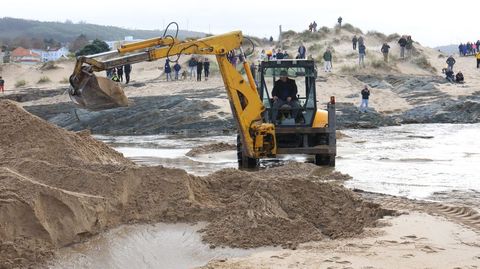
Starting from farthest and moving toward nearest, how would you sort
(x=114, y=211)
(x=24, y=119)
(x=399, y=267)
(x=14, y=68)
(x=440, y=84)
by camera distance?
(x=14, y=68) < (x=440, y=84) < (x=24, y=119) < (x=114, y=211) < (x=399, y=267)

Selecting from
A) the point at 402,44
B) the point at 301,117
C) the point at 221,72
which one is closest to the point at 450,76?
the point at 402,44

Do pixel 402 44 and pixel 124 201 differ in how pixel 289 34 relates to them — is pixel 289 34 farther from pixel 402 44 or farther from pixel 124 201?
pixel 124 201

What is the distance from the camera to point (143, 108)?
94.3ft

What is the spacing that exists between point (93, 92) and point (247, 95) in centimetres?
323

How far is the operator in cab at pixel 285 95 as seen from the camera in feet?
47.4

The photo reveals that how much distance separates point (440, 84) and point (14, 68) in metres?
30.5

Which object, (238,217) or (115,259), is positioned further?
(238,217)

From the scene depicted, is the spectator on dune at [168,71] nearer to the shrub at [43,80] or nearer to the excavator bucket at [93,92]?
the shrub at [43,80]

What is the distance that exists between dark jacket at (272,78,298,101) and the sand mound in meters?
4.45

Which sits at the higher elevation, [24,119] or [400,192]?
[24,119]

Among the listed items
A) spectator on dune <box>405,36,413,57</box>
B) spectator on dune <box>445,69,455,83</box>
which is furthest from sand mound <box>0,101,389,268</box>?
spectator on dune <box>405,36,413,57</box>

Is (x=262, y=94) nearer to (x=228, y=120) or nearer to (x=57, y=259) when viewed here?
(x=57, y=259)

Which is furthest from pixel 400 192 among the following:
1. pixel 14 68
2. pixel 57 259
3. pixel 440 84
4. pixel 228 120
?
pixel 14 68

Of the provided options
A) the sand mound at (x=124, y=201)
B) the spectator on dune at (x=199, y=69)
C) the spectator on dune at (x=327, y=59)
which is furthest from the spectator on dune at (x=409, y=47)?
the sand mound at (x=124, y=201)
